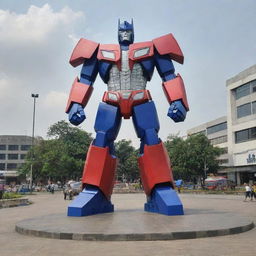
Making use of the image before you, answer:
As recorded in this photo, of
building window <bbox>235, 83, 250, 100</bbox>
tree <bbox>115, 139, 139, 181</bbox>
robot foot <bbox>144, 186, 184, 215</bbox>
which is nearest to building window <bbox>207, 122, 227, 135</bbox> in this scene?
building window <bbox>235, 83, 250, 100</bbox>

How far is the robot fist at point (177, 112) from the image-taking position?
34.1 feet

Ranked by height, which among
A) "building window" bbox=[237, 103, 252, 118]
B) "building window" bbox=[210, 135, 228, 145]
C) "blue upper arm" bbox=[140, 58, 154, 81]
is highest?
"building window" bbox=[237, 103, 252, 118]

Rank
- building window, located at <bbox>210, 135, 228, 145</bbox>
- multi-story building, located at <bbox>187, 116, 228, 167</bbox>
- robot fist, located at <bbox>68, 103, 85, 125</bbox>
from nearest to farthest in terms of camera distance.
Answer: robot fist, located at <bbox>68, 103, 85, 125</bbox>, multi-story building, located at <bbox>187, 116, 228, 167</bbox>, building window, located at <bbox>210, 135, 228, 145</bbox>

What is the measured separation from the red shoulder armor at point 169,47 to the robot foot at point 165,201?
3.96 metres

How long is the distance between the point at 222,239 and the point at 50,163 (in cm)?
4132

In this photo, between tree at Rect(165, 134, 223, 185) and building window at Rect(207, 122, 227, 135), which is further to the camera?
building window at Rect(207, 122, 227, 135)

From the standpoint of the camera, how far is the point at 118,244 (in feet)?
22.0

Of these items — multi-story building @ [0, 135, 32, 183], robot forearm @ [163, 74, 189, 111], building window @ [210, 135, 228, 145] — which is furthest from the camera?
multi-story building @ [0, 135, 32, 183]

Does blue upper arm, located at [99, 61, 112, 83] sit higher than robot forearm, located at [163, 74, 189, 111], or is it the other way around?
blue upper arm, located at [99, 61, 112, 83]

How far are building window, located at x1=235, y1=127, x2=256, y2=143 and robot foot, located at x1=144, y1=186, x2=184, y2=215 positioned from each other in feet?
118

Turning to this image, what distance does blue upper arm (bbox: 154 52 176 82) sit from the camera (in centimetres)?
1106

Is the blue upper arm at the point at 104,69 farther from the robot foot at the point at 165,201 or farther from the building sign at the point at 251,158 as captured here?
the building sign at the point at 251,158

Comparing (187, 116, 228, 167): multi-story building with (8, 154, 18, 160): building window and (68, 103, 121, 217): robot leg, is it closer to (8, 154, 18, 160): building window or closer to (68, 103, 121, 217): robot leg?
(8, 154, 18, 160): building window

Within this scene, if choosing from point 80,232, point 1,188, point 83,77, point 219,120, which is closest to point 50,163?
point 1,188
